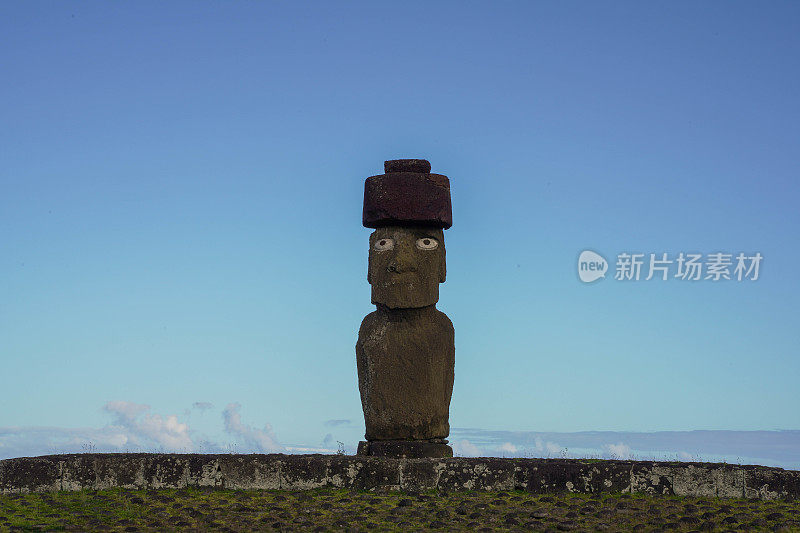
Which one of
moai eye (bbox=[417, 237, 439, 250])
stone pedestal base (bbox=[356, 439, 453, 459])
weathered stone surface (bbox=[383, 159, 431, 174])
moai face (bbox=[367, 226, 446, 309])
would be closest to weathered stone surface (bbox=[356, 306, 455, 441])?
stone pedestal base (bbox=[356, 439, 453, 459])

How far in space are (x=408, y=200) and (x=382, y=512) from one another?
5.18 metres

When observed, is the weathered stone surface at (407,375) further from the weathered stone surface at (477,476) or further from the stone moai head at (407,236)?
the weathered stone surface at (477,476)

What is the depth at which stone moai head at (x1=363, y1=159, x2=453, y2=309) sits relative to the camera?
14.3 metres

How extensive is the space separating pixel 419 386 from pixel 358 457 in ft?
5.23

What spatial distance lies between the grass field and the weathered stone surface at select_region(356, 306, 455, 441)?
70.9 inches

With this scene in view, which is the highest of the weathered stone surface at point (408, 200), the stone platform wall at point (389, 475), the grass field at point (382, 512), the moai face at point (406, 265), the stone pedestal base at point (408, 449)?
the weathered stone surface at point (408, 200)

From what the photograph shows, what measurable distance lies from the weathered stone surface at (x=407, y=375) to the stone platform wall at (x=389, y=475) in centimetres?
117

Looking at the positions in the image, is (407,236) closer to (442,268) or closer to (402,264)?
(402,264)

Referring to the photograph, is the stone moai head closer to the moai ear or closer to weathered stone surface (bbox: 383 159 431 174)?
the moai ear

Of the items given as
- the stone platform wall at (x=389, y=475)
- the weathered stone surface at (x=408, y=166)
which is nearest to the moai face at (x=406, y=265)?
the weathered stone surface at (x=408, y=166)

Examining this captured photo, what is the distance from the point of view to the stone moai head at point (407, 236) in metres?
14.3

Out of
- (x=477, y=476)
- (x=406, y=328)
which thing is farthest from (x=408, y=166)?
(x=477, y=476)

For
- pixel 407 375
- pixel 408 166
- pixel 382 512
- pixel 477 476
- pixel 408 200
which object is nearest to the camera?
pixel 382 512

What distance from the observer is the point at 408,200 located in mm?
14484
